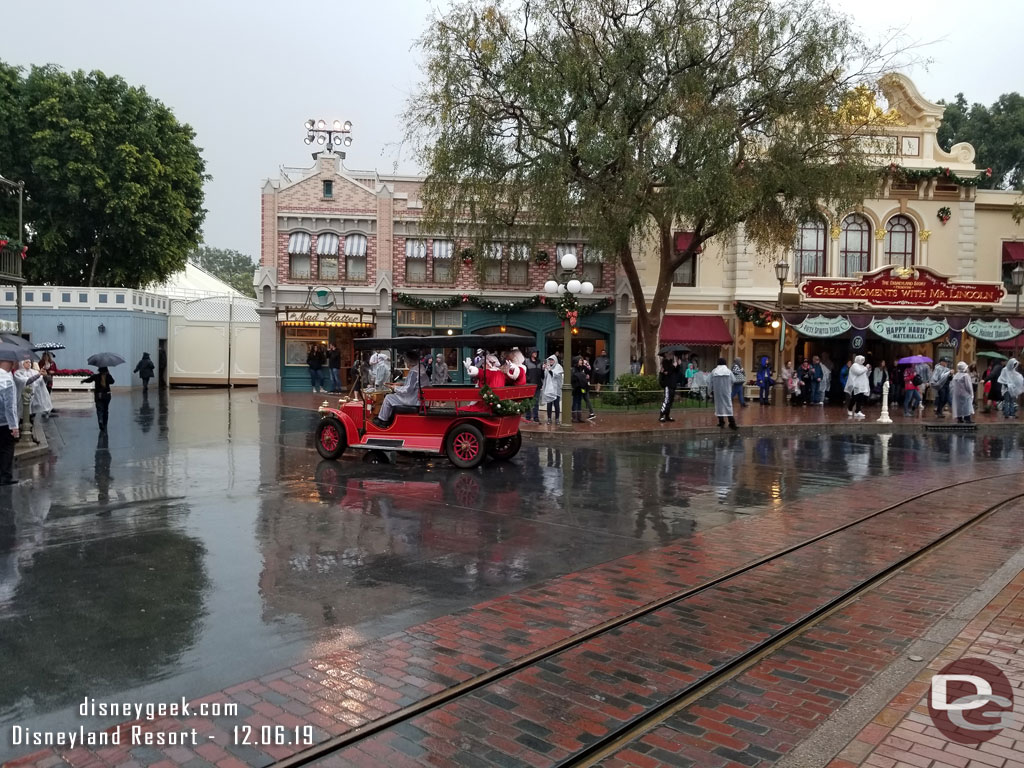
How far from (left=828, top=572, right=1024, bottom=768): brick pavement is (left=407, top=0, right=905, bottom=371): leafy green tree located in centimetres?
1672

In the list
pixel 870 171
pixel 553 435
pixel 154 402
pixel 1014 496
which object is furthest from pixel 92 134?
pixel 1014 496

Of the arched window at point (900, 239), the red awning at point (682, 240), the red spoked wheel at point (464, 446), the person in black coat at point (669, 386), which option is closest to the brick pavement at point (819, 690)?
the red spoked wheel at point (464, 446)

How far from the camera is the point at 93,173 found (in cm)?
3064

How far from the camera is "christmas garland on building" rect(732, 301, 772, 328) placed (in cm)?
2788

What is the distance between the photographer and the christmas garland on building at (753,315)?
1097 inches

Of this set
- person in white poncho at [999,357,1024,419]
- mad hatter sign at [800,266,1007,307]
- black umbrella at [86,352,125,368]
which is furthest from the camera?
mad hatter sign at [800,266,1007,307]

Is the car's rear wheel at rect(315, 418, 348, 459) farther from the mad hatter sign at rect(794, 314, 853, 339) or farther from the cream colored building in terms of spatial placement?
the mad hatter sign at rect(794, 314, 853, 339)

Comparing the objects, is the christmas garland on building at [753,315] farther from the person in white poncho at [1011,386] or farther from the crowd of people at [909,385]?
the person in white poncho at [1011,386]

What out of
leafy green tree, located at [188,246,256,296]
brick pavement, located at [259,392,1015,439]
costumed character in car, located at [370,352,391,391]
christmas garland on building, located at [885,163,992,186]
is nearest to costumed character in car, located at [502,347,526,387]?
costumed character in car, located at [370,352,391,391]

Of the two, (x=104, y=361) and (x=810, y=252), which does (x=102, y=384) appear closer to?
(x=104, y=361)

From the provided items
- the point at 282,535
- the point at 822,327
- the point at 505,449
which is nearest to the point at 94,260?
the point at 505,449

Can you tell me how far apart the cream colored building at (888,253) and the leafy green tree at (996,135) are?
55.4 ft

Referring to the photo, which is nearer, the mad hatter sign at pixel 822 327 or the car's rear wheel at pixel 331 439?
the car's rear wheel at pixel 331 439

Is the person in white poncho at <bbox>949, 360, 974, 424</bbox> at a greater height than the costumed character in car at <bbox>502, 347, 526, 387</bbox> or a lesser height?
lesser
